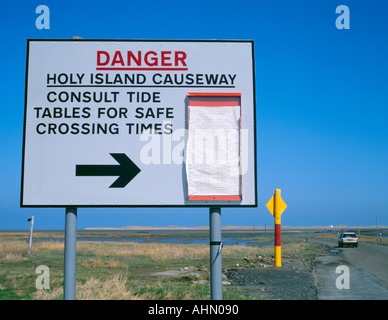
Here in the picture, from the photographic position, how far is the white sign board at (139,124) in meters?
3.98

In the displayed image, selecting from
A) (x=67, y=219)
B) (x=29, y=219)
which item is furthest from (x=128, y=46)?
(x=29, y=219)

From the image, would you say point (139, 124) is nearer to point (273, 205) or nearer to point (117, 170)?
point (117, 170)

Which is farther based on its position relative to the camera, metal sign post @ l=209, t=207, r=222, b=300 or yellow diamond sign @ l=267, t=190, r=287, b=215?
yellow diamond sign @ l=267, t=190, r=287, b=215

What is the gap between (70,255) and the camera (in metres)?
3.93

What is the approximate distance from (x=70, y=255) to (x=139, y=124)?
4.78 ft

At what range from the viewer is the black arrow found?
13.1 ft

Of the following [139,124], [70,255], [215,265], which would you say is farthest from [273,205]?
[70,255]

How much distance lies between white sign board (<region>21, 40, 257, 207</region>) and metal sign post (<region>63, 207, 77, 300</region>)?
15cm

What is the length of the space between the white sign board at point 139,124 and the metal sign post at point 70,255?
0.15 m

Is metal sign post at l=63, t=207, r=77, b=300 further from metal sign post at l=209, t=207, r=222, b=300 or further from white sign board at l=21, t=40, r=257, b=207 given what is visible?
metal sign post at l=209, t=207, r=222, b=300

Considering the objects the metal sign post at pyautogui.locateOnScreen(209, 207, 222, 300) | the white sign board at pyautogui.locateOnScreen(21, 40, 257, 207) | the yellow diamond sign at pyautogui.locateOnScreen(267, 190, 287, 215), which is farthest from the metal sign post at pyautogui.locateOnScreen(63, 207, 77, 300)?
the yellow diamond sign at pyautogui.locateOnScreen(267, 190, 287, 215)

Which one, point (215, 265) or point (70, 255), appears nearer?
point (215, 265)

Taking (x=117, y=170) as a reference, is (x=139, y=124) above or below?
above

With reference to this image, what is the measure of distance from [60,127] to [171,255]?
76.6 feet
